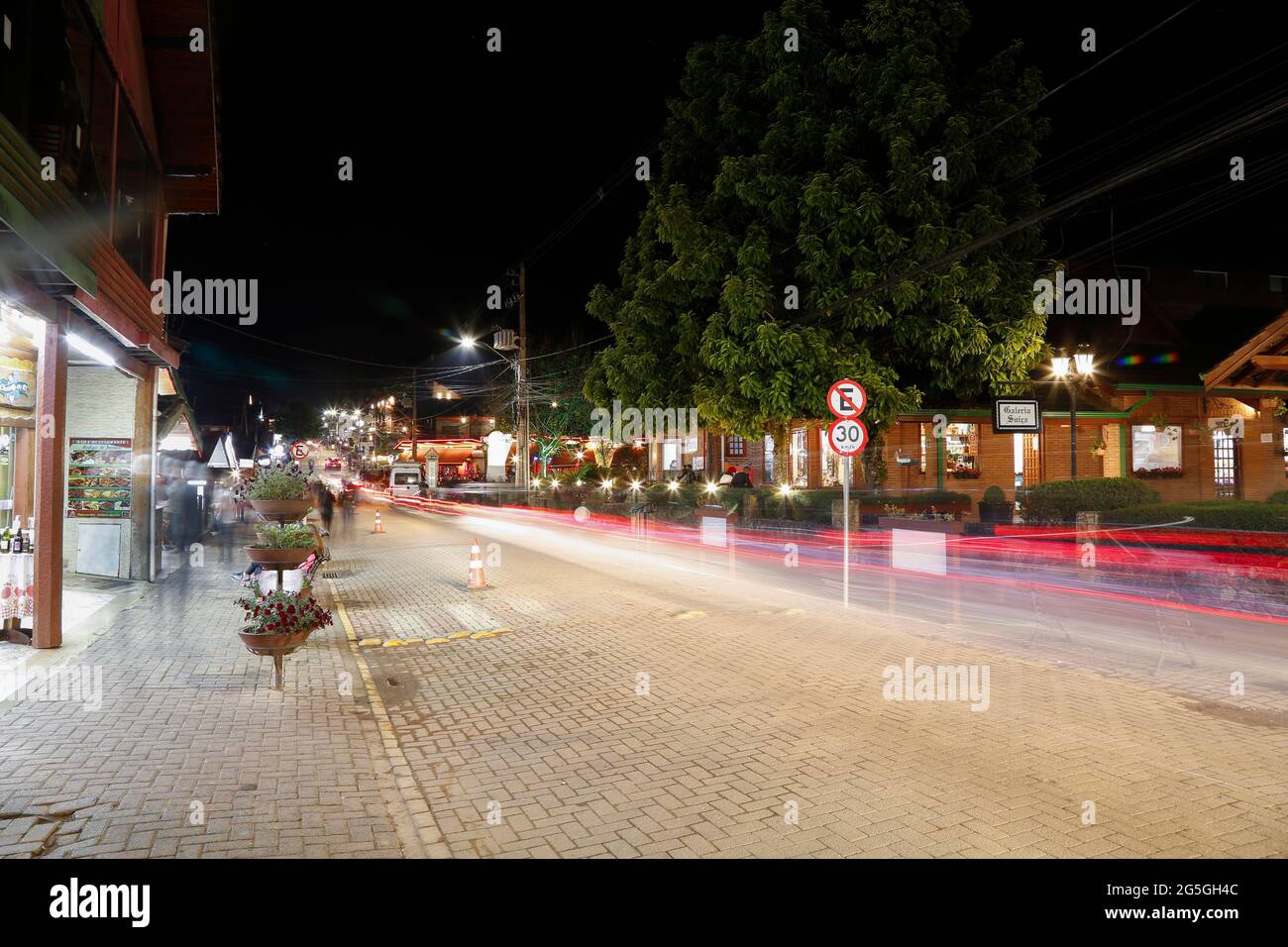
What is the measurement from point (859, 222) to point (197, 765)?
16190 millimetres

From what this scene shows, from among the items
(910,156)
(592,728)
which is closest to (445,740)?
(592,728)

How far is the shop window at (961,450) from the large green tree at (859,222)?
300 inches

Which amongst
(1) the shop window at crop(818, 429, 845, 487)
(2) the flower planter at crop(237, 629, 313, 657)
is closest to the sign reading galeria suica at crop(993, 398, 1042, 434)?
(1) the shop window at crop(818, 429, 845, 487)

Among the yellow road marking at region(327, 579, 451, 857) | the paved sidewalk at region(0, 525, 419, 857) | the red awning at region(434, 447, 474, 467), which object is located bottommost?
the yellow road marking at region(327, 579, 451, 857)

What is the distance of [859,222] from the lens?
17.5m

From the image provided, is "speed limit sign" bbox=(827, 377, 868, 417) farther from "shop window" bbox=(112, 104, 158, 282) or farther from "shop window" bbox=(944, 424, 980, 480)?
"shop window" bbox=(944, 424, 980, 480)

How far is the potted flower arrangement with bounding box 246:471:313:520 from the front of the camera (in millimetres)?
9922

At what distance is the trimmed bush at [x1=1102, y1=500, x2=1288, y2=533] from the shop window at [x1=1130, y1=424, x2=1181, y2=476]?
1263cm

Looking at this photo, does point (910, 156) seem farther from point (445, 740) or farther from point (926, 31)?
point (445, 740)

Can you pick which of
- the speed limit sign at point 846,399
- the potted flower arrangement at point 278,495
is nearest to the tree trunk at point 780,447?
the speed limit sign at point 846,399

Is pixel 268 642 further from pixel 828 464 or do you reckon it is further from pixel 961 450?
pixel 961 450

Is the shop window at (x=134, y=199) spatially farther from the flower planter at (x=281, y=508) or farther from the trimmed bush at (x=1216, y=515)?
the trimmed bush at (x=1216, y=515)

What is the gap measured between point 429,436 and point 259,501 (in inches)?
2870

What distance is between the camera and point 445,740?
5988 millimetres
